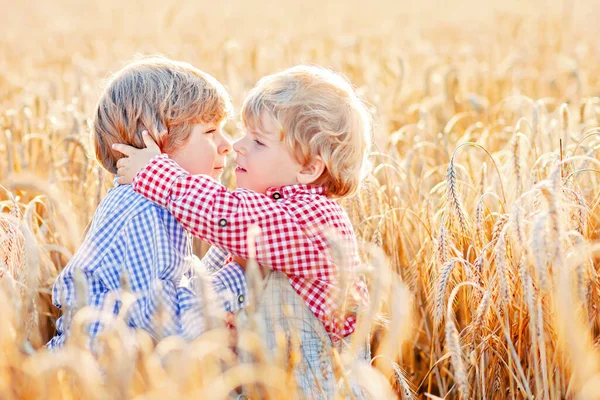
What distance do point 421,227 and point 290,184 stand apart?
0.64 m

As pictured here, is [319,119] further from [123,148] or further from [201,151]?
[123,148]

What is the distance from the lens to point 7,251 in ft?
6.74

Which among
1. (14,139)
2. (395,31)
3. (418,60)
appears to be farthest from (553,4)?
(14,139)

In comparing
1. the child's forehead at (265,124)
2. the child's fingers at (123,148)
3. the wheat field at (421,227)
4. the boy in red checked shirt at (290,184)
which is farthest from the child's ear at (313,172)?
the child's fingers at (123,148)

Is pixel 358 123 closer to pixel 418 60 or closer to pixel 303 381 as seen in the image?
pixel 303 381

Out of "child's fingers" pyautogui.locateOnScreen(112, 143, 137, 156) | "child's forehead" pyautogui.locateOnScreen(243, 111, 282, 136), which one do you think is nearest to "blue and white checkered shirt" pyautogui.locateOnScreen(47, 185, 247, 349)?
"child's fingers" pyautogui.locateOnScreen(112, 143, 137, 156)

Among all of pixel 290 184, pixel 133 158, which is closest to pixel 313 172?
pixel 290 184

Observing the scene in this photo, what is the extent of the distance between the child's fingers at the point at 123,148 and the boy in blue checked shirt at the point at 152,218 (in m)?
0.03

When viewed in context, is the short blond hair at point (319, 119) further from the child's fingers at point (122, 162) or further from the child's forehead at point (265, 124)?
Answer: the child's fingers at point (122, 162)

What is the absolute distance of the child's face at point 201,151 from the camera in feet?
7.43

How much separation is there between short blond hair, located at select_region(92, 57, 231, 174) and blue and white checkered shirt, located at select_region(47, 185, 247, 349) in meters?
0.19

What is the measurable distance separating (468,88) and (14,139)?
9.82ft

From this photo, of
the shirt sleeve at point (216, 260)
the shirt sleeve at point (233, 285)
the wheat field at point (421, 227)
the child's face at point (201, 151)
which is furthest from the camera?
the shirt sleeve at point (216, 260)

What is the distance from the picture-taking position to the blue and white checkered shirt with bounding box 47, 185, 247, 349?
6.55 feet
